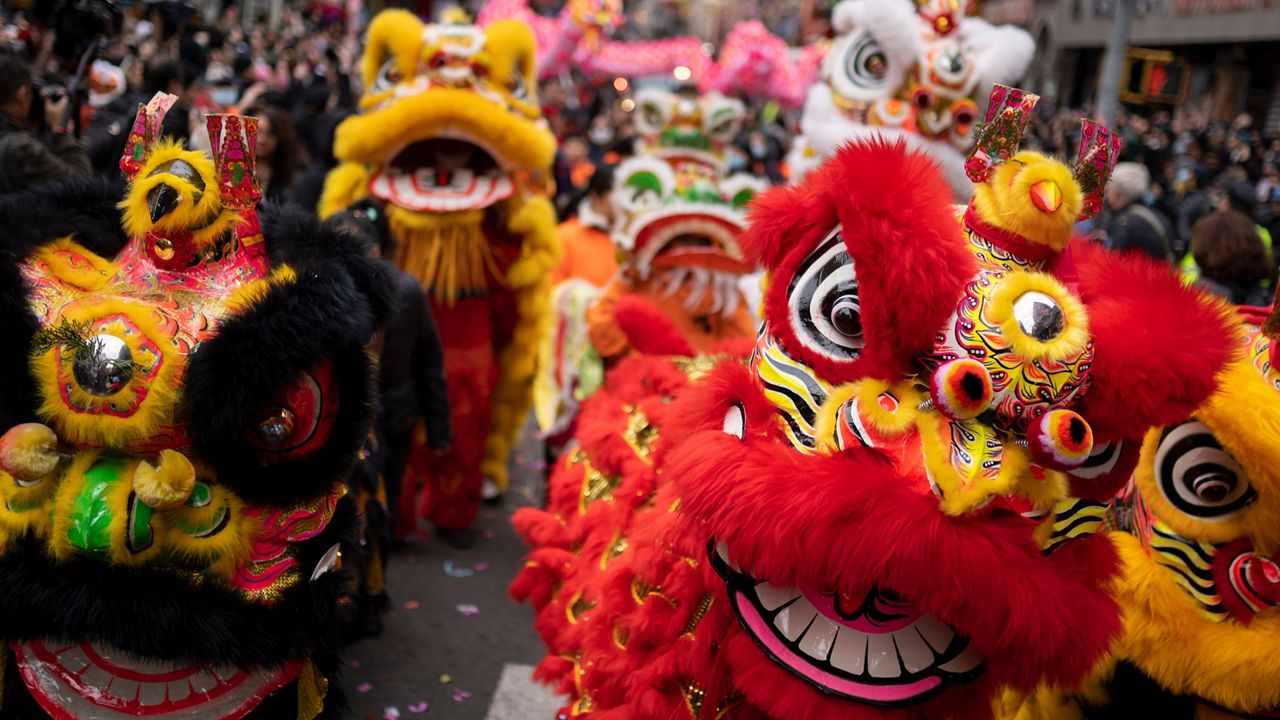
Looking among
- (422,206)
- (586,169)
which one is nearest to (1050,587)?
(422,206)

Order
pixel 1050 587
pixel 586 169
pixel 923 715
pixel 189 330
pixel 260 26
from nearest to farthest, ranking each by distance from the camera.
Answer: pixel 1050 587 → pixel 923 715 → pixel 189 330 → pixel 586 169 → pixel 260 26

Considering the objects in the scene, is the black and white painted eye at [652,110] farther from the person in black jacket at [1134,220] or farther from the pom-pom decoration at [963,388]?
the pom-pom decoration at [963,388]

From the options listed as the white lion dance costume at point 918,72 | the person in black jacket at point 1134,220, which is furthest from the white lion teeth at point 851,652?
the person in black jacket at point 1134,220

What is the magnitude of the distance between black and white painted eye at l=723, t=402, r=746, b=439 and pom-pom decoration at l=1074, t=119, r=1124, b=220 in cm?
75

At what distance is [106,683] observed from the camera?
2.47 metres

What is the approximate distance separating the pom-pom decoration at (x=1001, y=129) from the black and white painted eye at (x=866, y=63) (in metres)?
3.91

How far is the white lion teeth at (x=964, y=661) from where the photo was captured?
1987 millimetres

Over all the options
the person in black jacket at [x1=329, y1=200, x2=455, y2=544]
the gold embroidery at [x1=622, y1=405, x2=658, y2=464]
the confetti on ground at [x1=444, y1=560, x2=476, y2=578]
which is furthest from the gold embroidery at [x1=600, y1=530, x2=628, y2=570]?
the confetti on ground at [x1=444, y1=560, x2=476, y2=578]

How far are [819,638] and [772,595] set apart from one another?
4.3 inches

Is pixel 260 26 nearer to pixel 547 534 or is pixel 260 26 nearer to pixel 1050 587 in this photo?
pixel 547 534

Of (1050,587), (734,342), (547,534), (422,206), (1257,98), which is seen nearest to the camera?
(1050,587)

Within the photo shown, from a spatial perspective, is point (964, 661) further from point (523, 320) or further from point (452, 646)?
point (523, 320)

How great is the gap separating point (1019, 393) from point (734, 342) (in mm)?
1926

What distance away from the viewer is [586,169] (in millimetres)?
11445
